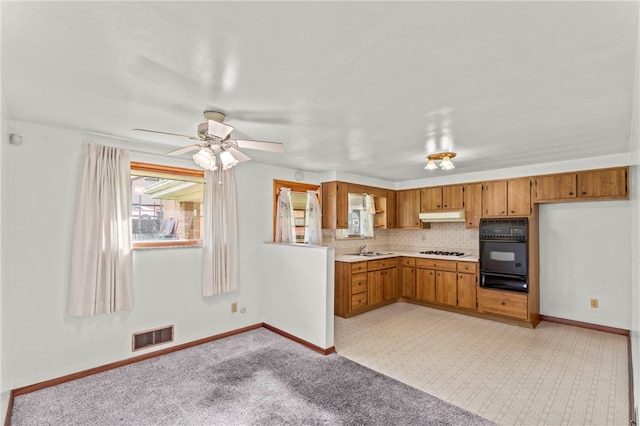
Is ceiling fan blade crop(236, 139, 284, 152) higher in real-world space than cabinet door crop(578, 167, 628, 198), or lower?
higher

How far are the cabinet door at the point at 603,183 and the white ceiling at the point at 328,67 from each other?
103 centimetres

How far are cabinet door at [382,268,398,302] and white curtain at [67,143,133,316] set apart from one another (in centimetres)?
401

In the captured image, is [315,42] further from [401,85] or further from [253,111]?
[253,111]

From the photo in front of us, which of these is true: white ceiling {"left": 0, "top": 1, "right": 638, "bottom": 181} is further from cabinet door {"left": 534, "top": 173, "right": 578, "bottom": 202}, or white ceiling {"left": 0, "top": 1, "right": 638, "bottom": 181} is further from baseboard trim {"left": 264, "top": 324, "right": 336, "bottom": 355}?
baseboard trim {"left": 264, "top": 324, "right": 336, "bottom": 355}

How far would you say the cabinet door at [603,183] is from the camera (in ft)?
13.0

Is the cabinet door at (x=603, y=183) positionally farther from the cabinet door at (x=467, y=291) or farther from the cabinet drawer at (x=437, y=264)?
the cabinet drawer at (x=437, y=264)

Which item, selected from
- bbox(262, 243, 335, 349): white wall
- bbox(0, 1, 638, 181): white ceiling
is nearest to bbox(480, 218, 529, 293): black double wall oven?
bbox(0, 1, 638, 181): white ceiling

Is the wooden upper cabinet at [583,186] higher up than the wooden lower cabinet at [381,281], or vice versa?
the wooden upper cabinet at [583,186]

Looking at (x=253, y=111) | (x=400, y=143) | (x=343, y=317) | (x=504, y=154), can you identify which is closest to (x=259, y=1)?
(x=253, y=111)

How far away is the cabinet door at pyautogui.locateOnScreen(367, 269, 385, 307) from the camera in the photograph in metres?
5.36

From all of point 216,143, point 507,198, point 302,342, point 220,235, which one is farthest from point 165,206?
point 507,198

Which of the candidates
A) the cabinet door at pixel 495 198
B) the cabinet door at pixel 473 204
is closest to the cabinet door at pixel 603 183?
the cabinet door at pixel 495 198

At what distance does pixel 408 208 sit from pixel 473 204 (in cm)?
129

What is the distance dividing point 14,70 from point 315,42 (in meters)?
1.82
